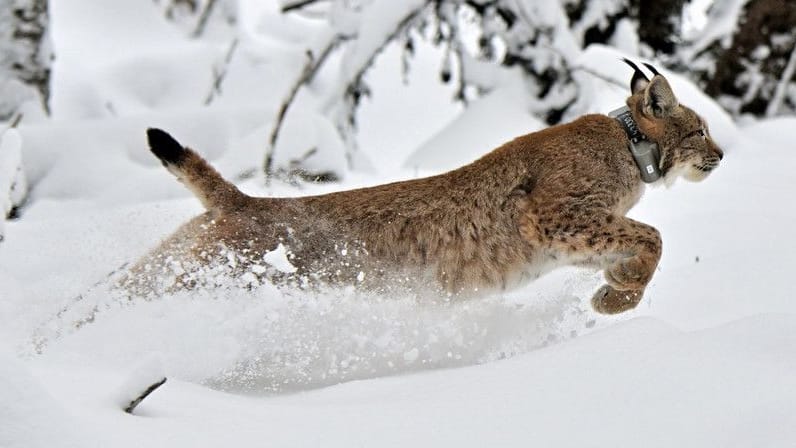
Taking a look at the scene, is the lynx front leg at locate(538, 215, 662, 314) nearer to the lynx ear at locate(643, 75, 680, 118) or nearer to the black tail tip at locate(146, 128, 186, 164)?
the lynx ear at locate(643, 75, 680, 118)

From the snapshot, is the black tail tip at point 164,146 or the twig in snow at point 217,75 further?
the twig in snow at point 217,75

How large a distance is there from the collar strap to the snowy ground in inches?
20.6

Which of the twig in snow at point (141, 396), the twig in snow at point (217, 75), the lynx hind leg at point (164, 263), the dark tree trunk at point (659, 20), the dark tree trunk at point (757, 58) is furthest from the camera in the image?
the dark tree trunk at point (757, 58)

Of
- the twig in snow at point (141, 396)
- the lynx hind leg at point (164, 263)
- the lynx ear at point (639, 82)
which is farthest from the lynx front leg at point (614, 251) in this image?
the twig in snow at point (141, 396)

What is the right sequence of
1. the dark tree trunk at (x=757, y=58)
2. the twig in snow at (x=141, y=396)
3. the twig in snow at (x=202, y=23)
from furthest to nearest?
the twig in snow at (x=202, y=23) < the dark tree trunk at (x=757, y=58) < the twig in snow at (x=141, y=396)

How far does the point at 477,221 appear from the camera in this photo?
462cm

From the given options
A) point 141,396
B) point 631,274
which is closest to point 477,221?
point 631,274

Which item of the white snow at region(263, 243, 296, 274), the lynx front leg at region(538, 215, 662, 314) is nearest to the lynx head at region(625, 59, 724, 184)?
the lynx front leg at region(538, 215, 662, 314)

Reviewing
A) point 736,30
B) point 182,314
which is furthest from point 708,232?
point 736,30

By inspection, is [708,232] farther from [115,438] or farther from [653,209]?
[115,438]

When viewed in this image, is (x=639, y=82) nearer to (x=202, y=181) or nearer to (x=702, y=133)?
(x=702, y=133)

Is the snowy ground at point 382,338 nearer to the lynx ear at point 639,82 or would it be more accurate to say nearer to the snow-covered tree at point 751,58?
the lynx ear at point 639,82

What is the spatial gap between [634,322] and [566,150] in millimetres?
1401

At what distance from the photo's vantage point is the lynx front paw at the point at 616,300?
4.39 m
